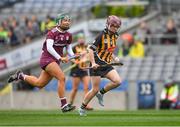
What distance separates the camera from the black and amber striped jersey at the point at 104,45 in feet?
69.6

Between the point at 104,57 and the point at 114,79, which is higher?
the point at 104,57

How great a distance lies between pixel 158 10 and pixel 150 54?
11.3 ft

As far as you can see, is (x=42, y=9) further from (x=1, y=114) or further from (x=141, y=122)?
(x=141, y=122)

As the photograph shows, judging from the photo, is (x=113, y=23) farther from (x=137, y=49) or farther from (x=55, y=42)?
(x=137, y=49)

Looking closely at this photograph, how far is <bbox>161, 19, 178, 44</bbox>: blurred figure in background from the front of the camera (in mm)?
34812

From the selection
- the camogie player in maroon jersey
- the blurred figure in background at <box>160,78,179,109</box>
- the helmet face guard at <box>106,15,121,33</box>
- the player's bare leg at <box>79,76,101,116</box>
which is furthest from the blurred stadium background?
the helmet face guard at <box>106,15,121,33</box>

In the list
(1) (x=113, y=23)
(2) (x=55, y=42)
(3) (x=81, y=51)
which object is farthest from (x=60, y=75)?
(3) (x=81, y=51)

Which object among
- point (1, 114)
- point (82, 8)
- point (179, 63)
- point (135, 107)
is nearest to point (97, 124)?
point (1, 114)

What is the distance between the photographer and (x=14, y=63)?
120ft

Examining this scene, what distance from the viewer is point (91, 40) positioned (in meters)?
35.6

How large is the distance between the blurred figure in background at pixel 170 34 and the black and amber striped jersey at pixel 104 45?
1353 centimetres

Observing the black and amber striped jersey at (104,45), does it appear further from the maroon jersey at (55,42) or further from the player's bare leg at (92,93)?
the maroon jersey at (55,42)

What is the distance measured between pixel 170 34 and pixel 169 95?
537 cm

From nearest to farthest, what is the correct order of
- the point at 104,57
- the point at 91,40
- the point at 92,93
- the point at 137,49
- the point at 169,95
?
1. the point at 92,93
2. the point at 104,57
3. the point at 169,95
4. the point at 137,49
5. the point at 91,40
